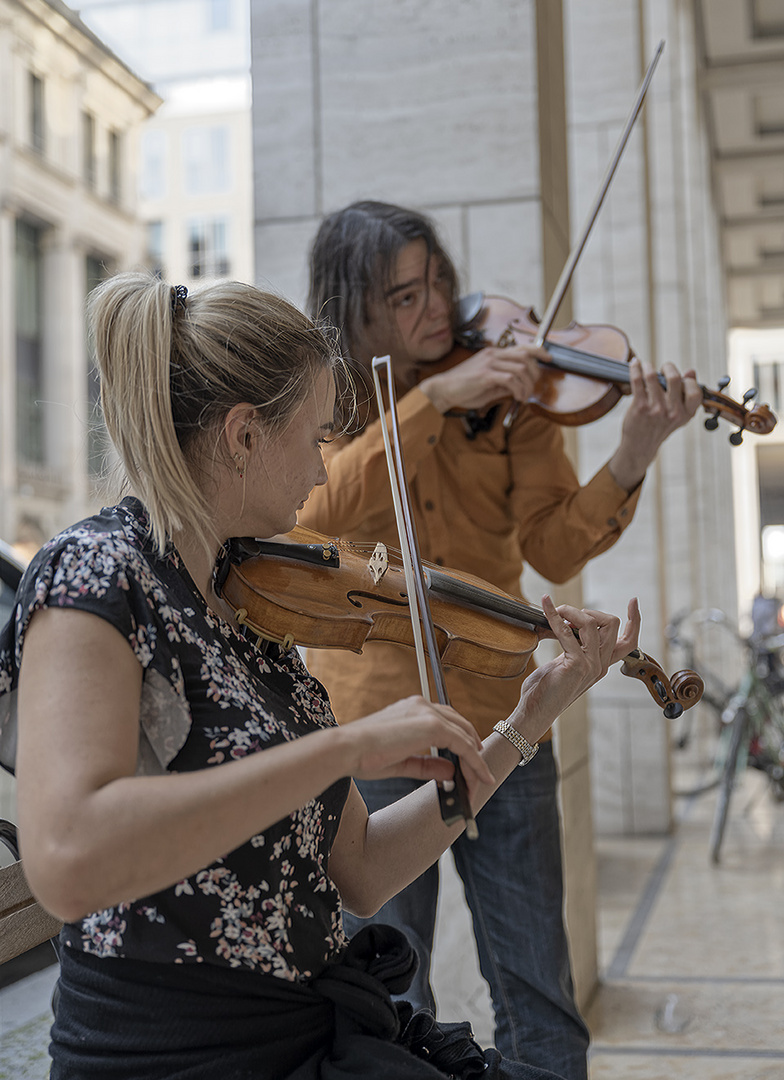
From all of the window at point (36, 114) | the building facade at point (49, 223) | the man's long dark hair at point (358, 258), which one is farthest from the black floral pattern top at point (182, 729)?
the window at point (36, 114)

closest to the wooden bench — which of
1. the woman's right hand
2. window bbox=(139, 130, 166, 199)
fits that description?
the woman's right hand

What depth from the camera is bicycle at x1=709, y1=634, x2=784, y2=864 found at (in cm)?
481

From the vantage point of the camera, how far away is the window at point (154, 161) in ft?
96.9

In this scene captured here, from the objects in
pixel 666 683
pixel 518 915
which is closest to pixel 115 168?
pixel 518 915

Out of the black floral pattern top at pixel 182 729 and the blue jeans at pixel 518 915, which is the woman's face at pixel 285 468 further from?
the blue jeans at pixel 518 915

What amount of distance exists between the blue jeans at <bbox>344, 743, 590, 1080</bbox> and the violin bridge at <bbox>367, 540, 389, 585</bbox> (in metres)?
0.48

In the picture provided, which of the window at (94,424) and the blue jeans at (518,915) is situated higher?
the window at (94,424)

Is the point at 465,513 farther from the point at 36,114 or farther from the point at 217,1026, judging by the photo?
the point at 36,114

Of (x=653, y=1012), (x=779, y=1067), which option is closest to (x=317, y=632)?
(x=779, y=1067)

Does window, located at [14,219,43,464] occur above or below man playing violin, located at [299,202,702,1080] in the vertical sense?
above

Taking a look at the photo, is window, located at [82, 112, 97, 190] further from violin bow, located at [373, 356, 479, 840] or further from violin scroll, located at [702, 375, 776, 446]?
violin bow, located at [373, 356, 479, 840]

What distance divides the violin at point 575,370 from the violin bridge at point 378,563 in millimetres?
533

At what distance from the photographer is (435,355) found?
1.94 meters

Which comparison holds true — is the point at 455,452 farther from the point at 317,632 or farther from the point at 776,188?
the point at 776,188
